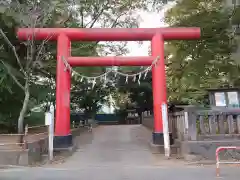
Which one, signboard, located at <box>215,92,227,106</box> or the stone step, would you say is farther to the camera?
the stone step

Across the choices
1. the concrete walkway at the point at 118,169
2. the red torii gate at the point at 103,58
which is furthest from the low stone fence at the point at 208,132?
the red torii gate at the point at 103,58

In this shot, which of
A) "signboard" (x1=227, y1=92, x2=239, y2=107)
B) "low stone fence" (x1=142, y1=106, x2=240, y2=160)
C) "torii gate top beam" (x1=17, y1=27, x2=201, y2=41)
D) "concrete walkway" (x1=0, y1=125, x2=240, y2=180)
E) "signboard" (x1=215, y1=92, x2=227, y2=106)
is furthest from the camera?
"torii gate top beam" (x1=17, y1=27, x2=201, y2=41)

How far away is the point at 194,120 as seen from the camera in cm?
879

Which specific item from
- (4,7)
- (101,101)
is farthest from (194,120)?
(101,101)

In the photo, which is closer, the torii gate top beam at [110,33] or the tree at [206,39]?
the tree at [206,39]

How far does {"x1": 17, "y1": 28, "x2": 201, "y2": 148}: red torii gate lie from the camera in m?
10.7

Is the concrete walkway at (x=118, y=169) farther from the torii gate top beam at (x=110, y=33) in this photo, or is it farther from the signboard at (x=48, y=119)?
the torii gate top beam at (x=110, y=33)

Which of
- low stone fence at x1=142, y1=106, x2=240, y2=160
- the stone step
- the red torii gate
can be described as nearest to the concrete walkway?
the stone step

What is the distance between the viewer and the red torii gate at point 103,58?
422 inches

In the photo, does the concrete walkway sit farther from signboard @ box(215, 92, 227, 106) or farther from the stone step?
signboard @ box(215, 92, 227, 106)

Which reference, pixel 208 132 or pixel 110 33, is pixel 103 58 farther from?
pixel 208 132

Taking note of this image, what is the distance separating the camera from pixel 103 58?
441 inches

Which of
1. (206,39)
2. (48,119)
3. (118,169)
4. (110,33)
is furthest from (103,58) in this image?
(118,169)

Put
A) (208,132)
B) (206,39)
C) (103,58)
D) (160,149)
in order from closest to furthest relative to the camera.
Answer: (208,132), (160,149), (103,58), (206,39)
